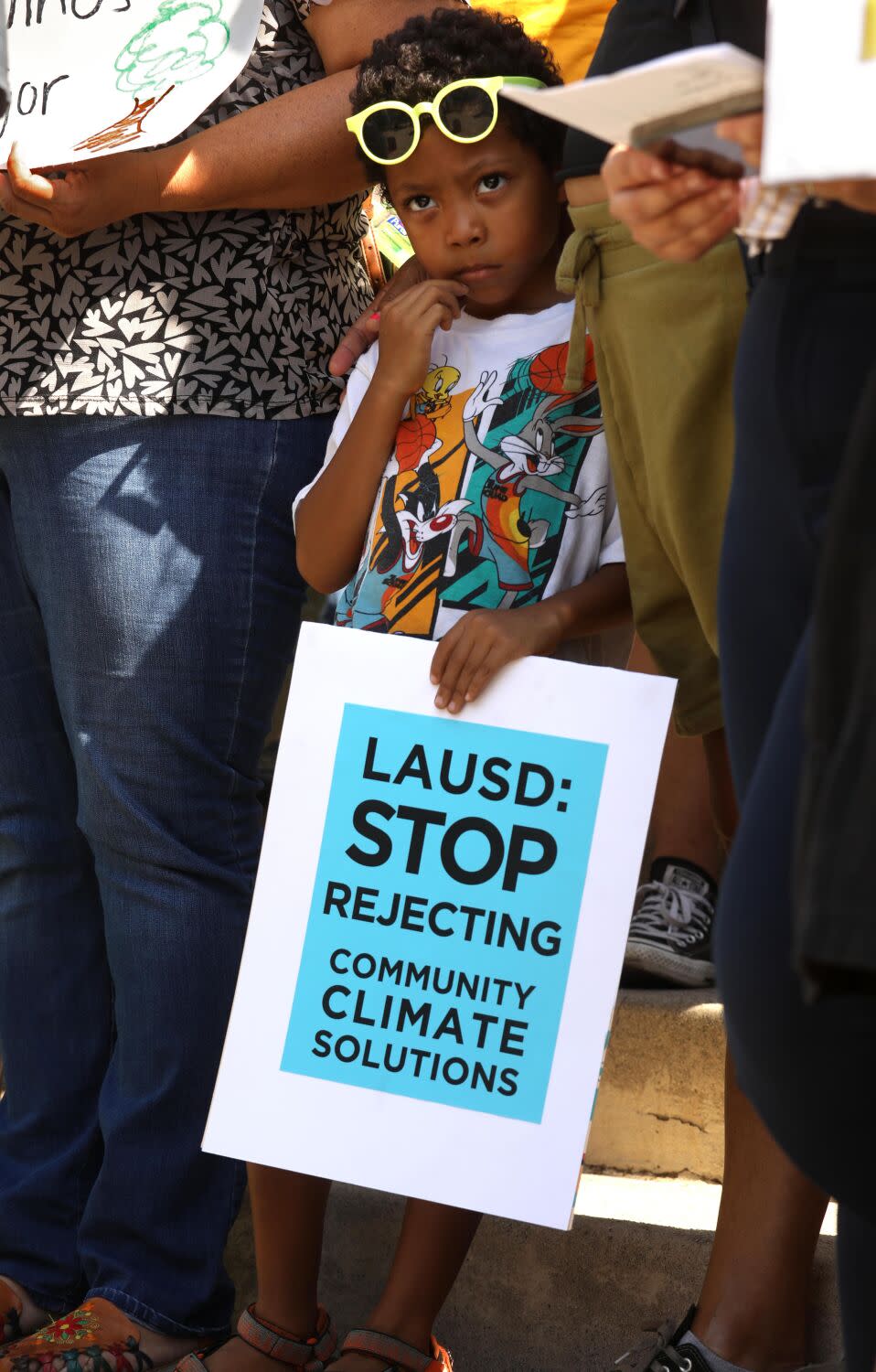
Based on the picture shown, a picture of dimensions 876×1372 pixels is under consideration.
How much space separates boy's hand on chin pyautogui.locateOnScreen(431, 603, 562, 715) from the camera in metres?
1.62

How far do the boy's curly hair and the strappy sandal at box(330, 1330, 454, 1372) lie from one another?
139cm

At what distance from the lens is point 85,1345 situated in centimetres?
188

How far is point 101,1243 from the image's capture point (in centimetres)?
198

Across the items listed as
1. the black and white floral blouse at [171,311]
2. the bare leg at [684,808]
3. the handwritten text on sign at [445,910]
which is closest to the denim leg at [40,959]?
the black and white floral blouse at [171,311]

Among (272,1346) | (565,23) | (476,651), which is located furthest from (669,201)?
(272,1346)

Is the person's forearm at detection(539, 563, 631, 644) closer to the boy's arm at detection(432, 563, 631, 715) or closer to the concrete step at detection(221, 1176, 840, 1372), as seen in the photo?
the boy's arm at detection(432, 563, 631, 715)

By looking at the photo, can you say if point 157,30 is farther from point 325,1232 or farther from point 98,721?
point 325,1232

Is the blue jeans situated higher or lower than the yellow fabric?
lower

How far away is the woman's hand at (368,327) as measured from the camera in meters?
1.99

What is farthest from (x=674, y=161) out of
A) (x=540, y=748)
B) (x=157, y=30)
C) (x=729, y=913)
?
(x=157, y=30)

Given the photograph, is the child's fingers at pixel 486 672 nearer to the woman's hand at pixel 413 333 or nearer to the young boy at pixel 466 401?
the young boy at pixel 466 401

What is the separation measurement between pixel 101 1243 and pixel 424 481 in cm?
105

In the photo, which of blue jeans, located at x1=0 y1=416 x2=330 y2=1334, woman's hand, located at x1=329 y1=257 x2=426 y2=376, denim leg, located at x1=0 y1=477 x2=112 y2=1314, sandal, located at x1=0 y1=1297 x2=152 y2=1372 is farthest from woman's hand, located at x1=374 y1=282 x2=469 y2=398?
sandal, located at x1=0 y1=1297 x2=152 y2=1372

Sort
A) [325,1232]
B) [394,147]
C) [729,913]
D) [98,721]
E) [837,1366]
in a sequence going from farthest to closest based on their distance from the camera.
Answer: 1. [325,1232]
2. [98,721]
3. [394,147]
4. [837,1366]
5. [729,913]
